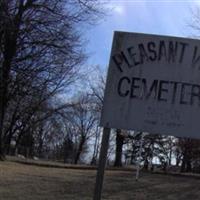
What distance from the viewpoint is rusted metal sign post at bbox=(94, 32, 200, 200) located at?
7820 mm

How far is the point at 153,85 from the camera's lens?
25.8 feet

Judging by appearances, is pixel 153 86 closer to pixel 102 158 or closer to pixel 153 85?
pixel 153 85

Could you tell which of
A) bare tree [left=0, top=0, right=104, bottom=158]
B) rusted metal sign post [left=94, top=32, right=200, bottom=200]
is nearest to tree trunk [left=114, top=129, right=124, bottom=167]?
bare tree [left=0, top=0, right=104, bottom=158]

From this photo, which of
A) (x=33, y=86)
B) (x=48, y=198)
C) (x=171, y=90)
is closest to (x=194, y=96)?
(x=171, y=90)

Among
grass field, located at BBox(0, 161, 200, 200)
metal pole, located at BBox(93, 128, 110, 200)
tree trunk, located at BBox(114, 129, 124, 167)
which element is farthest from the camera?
tree trunk, located at BBox(114, 129, 124, 167)

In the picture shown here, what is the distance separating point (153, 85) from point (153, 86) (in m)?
0.01

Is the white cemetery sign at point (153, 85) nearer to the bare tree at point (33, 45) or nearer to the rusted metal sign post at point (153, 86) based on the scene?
the rusted metal sign post at point (153, 86)

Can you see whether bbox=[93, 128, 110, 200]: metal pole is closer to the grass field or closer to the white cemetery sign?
the white cemetery sign

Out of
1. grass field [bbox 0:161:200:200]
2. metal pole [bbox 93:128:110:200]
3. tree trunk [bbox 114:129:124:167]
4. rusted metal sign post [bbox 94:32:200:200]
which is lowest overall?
grass field [bbox 0:161:200:200]

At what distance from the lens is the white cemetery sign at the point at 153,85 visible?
25.7 ft

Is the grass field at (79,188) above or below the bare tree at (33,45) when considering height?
below

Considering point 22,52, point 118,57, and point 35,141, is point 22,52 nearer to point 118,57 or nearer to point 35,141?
point 118,57

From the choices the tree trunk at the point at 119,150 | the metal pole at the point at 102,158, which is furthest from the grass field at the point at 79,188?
the tree trunk at the point at 119,150

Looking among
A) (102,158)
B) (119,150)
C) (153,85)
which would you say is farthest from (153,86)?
(119,150)
